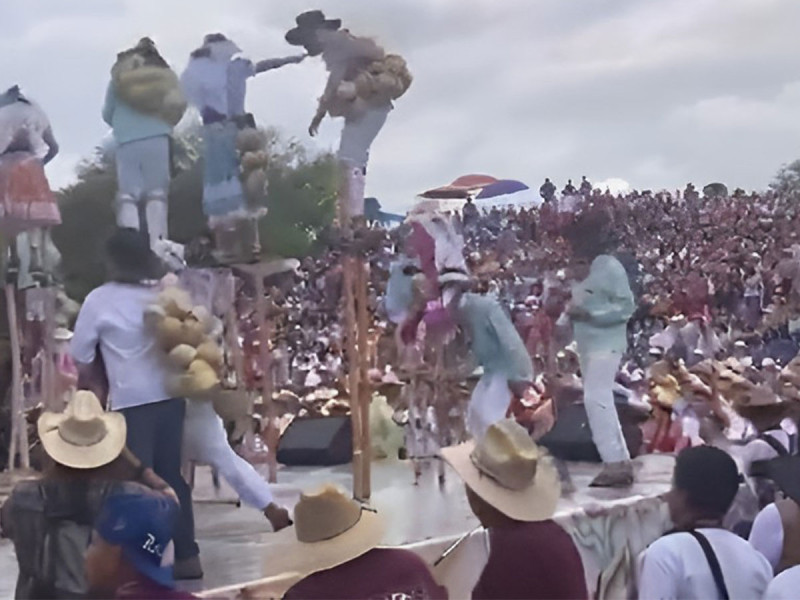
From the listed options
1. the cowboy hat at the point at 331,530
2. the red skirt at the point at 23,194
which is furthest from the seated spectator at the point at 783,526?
the red skirt at the point at 23,194

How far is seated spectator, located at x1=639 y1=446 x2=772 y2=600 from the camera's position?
11.6 feet

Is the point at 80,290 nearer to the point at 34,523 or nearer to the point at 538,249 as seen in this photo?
the point at 34,523

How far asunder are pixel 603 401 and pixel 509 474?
11.7 ft

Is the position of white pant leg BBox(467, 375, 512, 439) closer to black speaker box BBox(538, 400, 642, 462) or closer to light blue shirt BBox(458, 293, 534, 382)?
light blue shirt BBox(458, 293, 534, 382)

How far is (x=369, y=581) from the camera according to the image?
10.9ft

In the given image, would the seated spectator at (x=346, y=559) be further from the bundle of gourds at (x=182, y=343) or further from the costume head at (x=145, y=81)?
the costume head at (x=145, y=81)

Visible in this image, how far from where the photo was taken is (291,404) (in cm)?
965

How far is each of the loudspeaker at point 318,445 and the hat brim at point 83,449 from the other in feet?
14.0

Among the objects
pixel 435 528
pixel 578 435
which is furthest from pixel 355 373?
pixel 578 435

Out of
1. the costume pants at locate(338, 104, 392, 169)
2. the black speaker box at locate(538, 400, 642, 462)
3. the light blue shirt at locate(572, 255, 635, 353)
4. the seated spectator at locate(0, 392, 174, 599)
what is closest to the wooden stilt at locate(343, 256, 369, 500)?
the costume pants at locate(338, 104, 392, 169)

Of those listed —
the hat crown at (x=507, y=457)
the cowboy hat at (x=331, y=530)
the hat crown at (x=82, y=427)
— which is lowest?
the cowboy hat at (x=331, y=530)

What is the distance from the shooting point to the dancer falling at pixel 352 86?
251 inches

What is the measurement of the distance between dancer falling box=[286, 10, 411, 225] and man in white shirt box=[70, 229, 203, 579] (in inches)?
63.2

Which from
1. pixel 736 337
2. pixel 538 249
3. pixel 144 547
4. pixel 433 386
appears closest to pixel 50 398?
pixel 433 386
